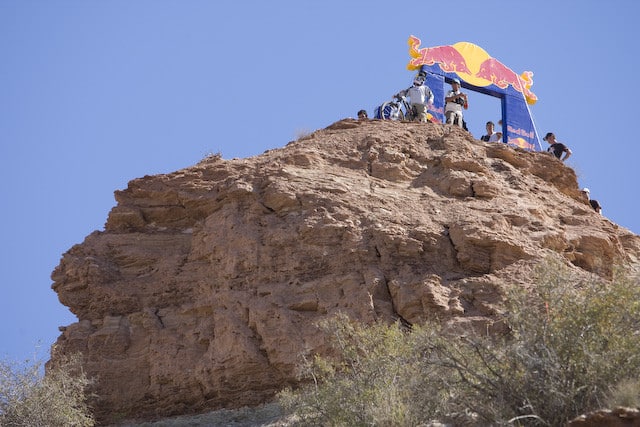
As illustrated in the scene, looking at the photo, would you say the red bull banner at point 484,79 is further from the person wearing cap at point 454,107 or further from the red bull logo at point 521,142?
the person wearing cap at point 454,107

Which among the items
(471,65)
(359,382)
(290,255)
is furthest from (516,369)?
(471,65)

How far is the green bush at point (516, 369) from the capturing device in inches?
456

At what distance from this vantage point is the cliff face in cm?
1631

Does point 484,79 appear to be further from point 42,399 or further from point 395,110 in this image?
point 42,399

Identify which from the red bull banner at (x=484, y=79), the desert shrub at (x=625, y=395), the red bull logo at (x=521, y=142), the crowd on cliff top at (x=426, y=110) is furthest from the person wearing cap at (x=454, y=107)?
the desert shrub at (x=625, y=395)

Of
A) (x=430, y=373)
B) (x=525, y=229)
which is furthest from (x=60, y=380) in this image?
(x=525, y=229)

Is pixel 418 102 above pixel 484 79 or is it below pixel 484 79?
below

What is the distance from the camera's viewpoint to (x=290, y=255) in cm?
1712

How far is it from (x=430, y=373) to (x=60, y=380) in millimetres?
6890

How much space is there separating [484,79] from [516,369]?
16.9 metres

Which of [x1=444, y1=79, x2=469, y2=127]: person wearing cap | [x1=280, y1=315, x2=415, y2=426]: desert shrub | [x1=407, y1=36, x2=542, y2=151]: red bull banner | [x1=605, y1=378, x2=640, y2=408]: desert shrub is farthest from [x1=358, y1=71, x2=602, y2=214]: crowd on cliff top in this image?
[x1=605, y1=378, x2=640, y2=408]: desert shrub

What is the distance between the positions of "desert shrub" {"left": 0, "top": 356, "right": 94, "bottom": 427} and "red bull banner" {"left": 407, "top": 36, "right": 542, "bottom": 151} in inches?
534

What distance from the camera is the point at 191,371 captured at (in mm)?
16719

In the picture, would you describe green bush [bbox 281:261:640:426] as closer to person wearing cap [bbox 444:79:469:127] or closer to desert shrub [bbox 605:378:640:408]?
desert shrub [bbox 605:378:640:408]
